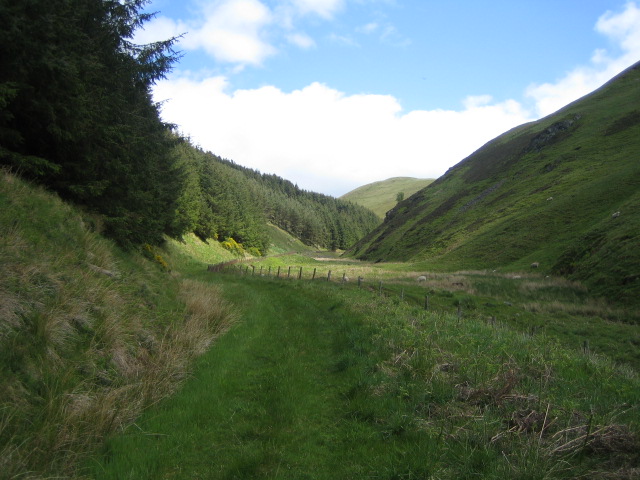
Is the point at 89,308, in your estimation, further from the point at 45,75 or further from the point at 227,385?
the point at 45,75

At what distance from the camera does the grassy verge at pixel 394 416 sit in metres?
4.23

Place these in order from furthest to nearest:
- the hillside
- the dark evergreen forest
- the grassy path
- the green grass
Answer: the hillside
the dark evergreen forest
the grassy path
the green grass

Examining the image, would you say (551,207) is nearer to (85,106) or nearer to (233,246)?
(233,246)

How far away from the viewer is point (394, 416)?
217 inches

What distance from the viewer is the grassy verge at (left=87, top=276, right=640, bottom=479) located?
4.23 metres

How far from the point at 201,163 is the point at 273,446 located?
6278 cm

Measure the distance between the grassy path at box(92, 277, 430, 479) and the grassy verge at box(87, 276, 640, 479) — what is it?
0.02 metres

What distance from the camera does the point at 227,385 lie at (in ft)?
23.0

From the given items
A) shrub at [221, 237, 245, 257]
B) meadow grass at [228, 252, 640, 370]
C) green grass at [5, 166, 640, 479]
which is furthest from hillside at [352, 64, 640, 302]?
shrub at [221, 237, 245, 257]

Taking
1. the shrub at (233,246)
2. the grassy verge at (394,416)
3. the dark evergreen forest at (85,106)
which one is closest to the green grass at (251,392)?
the grassy verge at (394,416)

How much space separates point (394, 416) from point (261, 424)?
6.98 feet

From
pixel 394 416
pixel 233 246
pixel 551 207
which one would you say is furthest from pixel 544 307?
pixel 233 246

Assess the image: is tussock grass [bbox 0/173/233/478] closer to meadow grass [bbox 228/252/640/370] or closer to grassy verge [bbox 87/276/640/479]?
grassy verge [bbox 87/276/640/479]

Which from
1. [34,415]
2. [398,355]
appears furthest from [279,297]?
[34,415]
